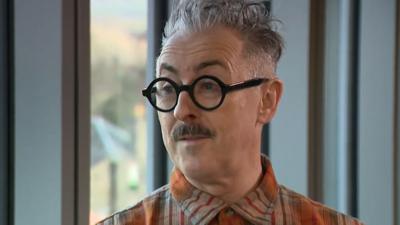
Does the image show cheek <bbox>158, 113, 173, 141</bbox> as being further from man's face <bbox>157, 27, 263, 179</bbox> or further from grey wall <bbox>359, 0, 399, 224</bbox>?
grey wall <bbox>359, 0, 399, 224</bbox>

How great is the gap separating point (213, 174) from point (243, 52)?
0.70ft

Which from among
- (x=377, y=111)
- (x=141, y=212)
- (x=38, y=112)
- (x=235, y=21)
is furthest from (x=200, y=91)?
(x=377, y=111)

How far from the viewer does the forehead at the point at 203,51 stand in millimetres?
1060

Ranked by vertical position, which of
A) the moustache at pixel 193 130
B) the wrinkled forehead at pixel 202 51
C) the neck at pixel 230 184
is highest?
the wrinkled forehead at pixel 202 51

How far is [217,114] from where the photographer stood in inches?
41.6

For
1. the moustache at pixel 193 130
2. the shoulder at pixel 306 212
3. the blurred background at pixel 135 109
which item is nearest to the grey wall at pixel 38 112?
the blurred background at pixel 135 109

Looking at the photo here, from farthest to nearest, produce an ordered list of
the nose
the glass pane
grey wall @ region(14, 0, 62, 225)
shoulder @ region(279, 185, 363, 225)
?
the glass pane < grey wall @ region(14, 0, 62, 225) < shoulder @ region(279, 185, 363, 225) < the nose

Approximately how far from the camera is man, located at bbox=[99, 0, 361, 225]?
3.47ft

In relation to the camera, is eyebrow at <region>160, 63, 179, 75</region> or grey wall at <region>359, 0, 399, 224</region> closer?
eyebrow at <region>160, 63, 179, 75</region>

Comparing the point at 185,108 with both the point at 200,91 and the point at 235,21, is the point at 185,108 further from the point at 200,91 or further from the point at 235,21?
the point at 235,21

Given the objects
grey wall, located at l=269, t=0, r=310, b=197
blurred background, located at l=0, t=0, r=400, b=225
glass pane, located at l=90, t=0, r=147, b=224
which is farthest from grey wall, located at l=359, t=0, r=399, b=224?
glass pane, located at l=90, t=0, r=147, b=224

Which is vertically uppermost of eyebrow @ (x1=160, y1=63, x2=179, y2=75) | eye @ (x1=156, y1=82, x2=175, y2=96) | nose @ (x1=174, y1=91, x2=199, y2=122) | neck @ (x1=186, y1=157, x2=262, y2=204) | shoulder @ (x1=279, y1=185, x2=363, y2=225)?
eyebrow @ (x1=160, y1=63, x2=179, y2=75)

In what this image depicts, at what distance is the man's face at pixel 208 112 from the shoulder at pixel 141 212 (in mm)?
91

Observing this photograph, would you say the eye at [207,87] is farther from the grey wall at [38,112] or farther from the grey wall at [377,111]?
the grey wall at [377,111]
